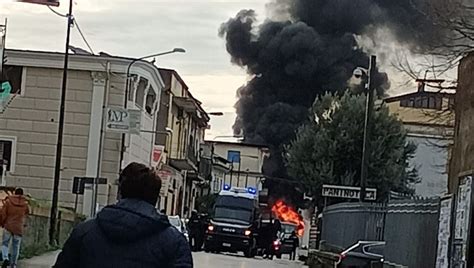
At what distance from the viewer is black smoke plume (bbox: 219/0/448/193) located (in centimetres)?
7975

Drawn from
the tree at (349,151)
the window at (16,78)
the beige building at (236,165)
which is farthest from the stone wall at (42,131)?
the beige building at (236,165)

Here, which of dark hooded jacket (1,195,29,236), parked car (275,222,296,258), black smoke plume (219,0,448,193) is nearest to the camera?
dark hooded jacket (1,195,29,236)

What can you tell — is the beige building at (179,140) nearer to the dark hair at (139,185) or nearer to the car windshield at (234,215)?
the car windshield at (234,215)

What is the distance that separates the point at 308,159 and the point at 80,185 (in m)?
19.9

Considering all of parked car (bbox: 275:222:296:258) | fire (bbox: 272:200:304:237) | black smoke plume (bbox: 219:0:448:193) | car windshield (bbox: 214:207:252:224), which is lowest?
parked car (bbox: 275:222:296:258)

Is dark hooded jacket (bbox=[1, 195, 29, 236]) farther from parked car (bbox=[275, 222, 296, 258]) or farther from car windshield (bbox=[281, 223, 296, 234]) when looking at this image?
car windshield (bbox=[281, 223, 296, 234])

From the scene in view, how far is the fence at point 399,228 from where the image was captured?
52.4 ft

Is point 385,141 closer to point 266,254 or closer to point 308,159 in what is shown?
point 308,159

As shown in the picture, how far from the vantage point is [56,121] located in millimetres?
51812

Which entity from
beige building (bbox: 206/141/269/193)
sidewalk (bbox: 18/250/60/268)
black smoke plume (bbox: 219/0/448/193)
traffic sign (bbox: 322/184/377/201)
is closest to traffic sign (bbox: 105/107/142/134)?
sidewalk (bbox: 18/250/60/268)

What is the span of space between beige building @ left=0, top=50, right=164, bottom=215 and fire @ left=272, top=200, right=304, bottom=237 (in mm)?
17359

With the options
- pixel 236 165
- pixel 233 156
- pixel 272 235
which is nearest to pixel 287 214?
pixel 272 235

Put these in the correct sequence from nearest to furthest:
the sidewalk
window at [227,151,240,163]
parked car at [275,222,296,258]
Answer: the sidewalk
parked car at [275,222,296,258]
window at [227,151,240,163]

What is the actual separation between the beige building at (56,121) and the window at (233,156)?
48296 millimetres
